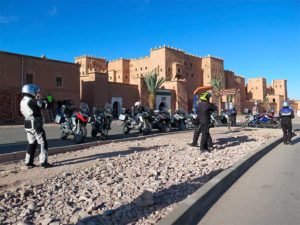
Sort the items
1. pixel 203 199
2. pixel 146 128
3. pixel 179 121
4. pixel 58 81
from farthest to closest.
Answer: pixel 58 81 → pixel 179 121 → pixel 146 128 → pixel 203 199

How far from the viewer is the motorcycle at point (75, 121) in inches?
403

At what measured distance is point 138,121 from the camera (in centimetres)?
1371

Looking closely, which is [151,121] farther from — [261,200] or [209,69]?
[209,69]

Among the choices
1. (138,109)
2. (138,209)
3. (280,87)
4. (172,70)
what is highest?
(172,70)

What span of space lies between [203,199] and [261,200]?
1.08 metres

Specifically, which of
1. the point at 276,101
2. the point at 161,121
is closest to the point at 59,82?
the point at 161,121

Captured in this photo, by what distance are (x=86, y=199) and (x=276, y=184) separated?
3.65 meters

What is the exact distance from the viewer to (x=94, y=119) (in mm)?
11320

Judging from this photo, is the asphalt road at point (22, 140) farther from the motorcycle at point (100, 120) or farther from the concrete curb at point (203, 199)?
the concrete curb at point (203, 199)

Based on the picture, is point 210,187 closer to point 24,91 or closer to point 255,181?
point 255,181

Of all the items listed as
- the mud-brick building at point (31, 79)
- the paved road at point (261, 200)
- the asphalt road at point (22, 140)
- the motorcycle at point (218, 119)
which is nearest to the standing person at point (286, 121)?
the paved road at point (261, 200)

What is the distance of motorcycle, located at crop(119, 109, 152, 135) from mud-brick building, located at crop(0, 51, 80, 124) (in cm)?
1707

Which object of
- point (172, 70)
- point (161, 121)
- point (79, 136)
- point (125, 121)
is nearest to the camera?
point (79, 136)

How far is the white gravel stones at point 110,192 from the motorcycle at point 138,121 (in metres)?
5.98
